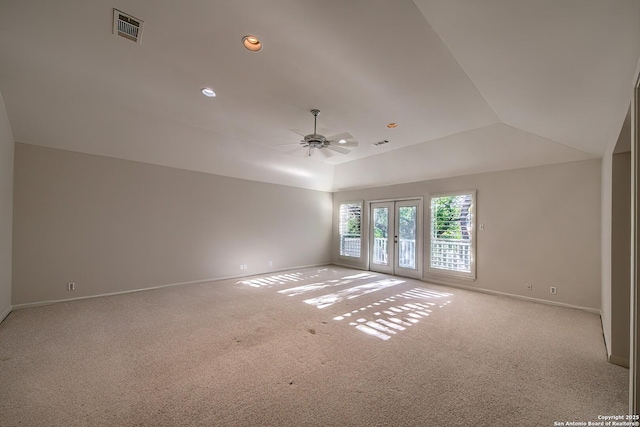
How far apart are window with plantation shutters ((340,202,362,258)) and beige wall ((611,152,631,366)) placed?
5.40m

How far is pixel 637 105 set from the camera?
1584 mm

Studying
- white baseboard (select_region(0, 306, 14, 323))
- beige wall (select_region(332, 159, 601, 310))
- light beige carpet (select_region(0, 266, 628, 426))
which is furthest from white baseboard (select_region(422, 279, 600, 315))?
white baseboard (select_region(0, 306, 14, 323))

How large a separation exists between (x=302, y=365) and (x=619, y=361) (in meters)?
3.10

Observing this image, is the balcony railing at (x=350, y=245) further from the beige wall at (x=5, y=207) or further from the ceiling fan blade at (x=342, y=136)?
the beige wall at (x=5, y=207)

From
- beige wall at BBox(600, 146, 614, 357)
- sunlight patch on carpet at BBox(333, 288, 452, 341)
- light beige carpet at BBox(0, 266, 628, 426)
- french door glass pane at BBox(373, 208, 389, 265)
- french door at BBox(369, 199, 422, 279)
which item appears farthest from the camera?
french door glass pane at BBox(373, 208, 389, 265)

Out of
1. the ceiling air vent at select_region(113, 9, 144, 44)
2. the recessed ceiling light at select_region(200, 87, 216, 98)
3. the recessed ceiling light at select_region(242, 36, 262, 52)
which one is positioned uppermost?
the ceiling air vent at select_region(113, 9, 144, 44)

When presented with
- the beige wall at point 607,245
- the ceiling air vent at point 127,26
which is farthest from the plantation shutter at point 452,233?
the ceiling air vent at point 127,26

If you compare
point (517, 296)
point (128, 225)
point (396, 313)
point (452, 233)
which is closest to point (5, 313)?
point (128, 225)

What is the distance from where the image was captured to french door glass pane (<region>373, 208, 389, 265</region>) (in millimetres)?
7066

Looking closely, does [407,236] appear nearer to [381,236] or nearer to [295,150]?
→ [381,236]

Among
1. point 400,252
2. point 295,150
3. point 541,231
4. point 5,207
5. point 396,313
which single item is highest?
point 295,150

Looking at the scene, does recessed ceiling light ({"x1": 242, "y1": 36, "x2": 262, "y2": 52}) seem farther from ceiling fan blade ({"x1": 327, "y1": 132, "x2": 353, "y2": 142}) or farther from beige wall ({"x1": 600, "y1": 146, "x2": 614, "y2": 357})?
beige wall ({"x1": 600, "y1": 146, "x2": 614, "y2": 357})

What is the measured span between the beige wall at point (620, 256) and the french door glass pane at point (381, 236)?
4.56 meters

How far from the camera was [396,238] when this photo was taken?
6.80m
